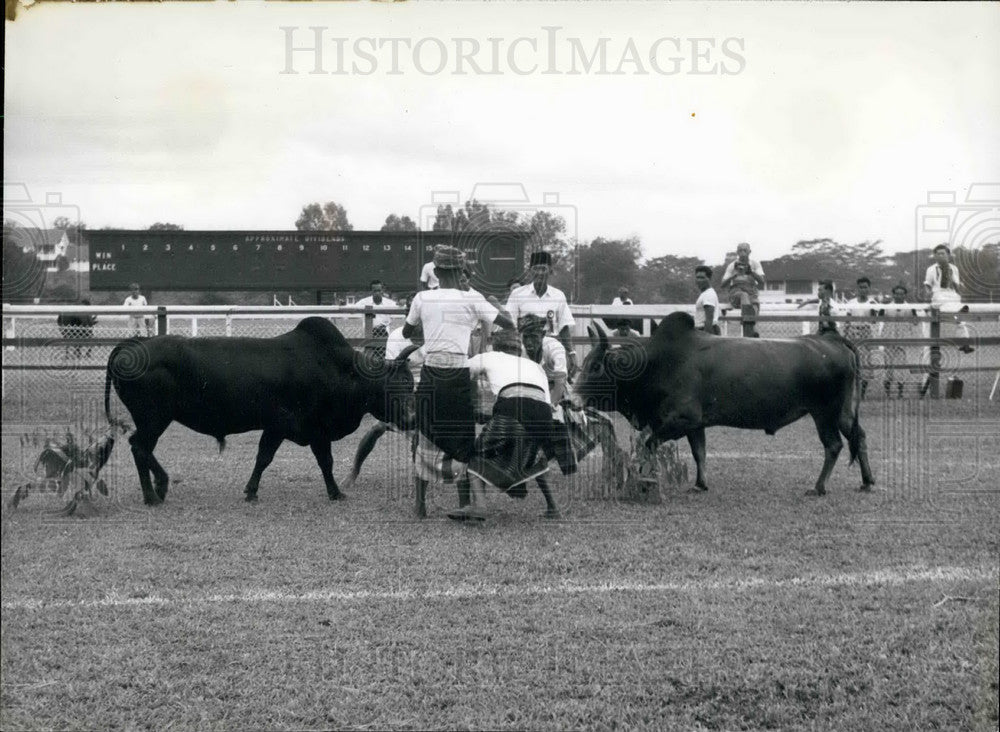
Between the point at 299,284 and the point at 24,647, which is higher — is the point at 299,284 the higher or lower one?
the higher one

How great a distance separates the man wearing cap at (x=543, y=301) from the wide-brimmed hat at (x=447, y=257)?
1.98m

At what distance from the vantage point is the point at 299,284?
1516 cm

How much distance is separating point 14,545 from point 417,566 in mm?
2496

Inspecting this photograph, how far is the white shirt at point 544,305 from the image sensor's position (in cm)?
955

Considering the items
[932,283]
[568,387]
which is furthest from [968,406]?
[568,387]

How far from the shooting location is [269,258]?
48.6 feet

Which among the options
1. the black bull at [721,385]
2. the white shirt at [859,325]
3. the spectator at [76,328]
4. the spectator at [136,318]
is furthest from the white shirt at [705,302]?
the spectator at [76,328]

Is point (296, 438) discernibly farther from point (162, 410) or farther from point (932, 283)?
point (932, 283)

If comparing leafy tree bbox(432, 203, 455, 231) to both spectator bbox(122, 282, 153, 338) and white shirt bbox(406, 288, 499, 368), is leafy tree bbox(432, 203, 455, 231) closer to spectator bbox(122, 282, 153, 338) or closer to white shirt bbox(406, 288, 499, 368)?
spectator bbox(122, 282, 153, 338)

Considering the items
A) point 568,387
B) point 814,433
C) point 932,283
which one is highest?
point 932,283

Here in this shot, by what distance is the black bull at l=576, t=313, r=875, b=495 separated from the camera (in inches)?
339

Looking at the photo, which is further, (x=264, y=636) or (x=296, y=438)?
(x=296, y=438)

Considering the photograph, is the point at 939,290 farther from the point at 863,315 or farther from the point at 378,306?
the point at 378,306

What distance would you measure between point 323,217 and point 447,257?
9065mm
